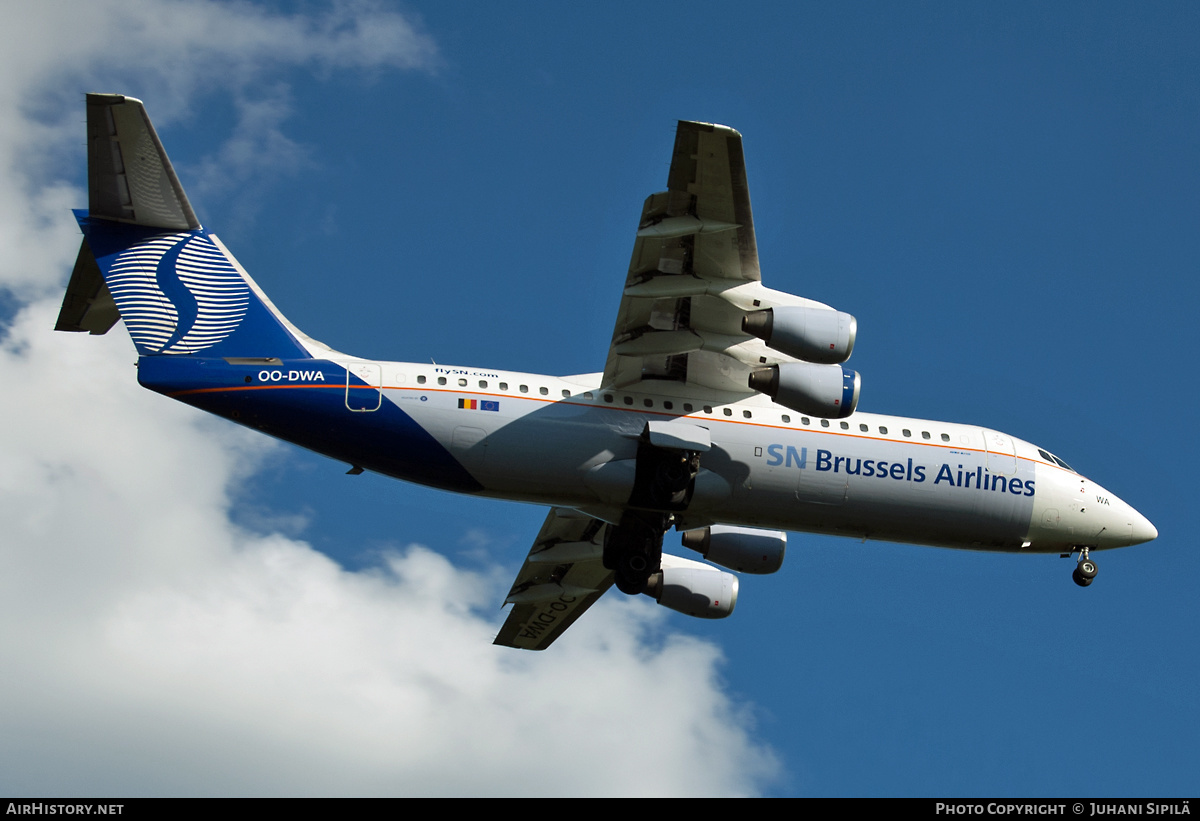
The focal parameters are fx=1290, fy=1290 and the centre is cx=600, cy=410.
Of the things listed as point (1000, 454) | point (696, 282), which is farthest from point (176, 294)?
point (1000, 454)

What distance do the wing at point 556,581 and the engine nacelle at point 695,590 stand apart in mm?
1105

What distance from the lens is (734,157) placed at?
13969mm

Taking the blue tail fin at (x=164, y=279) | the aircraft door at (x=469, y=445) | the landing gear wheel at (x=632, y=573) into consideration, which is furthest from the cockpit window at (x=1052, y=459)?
the blue tail fin at (x=164, y=279)

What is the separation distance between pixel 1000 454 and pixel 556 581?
7370 millimetres

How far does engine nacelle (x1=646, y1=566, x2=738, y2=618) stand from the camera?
20.3 meters

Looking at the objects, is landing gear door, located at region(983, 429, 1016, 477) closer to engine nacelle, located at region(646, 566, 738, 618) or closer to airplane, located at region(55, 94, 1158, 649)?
airplane, located at region(55, 94, 1158, 649)

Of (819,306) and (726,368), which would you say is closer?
(819,306)

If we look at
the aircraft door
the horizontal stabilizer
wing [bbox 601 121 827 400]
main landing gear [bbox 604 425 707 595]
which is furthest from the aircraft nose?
the horizontal stabilizer

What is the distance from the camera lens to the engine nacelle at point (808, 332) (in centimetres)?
1533
